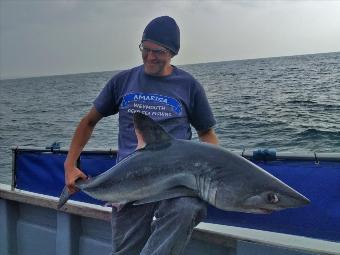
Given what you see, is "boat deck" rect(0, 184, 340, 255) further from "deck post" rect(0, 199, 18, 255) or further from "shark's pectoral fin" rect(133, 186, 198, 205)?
"shark's pectoral fin" rect(133, 186, 198, 205)

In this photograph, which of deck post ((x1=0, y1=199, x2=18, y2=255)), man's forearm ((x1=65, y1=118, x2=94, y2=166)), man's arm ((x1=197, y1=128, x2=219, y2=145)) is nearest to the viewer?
man's arm ((x1=197, y1=128, x2=219, y2=145))

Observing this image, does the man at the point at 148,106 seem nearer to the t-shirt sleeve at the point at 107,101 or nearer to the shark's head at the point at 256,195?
the t-shirt sleeve at the point at 107,101

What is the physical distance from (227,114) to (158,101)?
23.5 meters

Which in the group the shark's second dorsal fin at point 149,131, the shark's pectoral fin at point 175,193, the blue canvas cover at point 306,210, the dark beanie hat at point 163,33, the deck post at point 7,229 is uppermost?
the dark beanie hat at point 163,33

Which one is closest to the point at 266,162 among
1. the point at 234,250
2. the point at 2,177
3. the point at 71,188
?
the point at 234,250

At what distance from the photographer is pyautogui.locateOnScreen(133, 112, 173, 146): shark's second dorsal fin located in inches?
125

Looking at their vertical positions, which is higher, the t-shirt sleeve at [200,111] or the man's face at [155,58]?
the man's face at [155,58]

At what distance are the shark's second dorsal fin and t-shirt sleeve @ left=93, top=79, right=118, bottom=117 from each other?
68 centimetres

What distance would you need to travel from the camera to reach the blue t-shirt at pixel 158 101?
3629mm

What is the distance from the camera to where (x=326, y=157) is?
12.5 feet

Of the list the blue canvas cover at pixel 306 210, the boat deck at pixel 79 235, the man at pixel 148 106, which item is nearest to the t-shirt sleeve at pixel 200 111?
the man at pixel 148 106

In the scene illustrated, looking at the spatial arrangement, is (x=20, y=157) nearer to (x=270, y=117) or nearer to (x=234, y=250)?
(x=234, y=250)

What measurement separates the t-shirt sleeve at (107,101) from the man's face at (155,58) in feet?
1.17

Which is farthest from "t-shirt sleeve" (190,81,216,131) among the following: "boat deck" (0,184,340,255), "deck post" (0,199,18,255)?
"deck post" (0,199,18,255)
